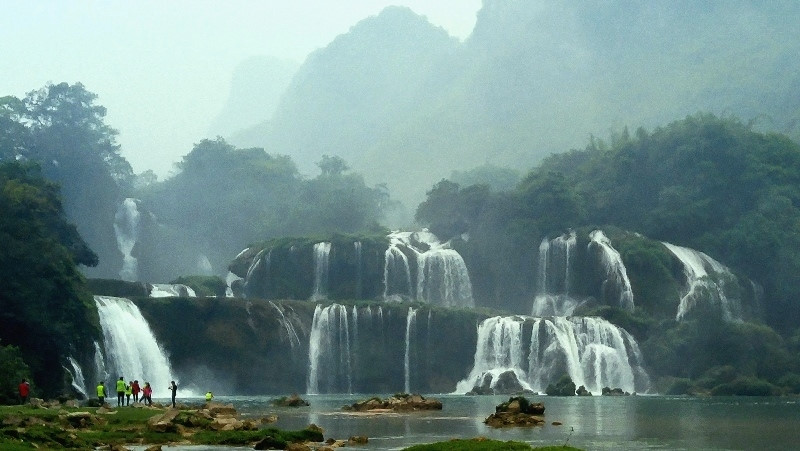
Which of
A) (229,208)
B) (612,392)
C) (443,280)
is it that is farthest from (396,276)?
(229,208)

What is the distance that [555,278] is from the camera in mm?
89062

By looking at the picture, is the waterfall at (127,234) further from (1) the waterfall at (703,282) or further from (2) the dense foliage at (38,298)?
(2) the dense foliage at (38,298)

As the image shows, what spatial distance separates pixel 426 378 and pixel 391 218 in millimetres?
95251

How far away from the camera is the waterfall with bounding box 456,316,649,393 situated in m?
74.6

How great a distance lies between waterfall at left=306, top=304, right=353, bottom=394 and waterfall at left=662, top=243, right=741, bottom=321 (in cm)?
2142

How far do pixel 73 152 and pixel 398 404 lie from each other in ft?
223

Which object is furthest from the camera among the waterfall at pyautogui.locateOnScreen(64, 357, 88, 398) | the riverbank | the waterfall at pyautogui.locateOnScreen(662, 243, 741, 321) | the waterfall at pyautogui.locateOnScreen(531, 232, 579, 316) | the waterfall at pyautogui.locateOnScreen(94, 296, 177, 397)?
the waterfall at pyautogui.locateOnScreen(531, 232, 579, 316)

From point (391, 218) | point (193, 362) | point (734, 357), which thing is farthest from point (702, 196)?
point (391, 218)

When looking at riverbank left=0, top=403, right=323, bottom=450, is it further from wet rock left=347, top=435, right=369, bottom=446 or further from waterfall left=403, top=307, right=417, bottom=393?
waterfall left=403, top=307, right=417, bottom=393

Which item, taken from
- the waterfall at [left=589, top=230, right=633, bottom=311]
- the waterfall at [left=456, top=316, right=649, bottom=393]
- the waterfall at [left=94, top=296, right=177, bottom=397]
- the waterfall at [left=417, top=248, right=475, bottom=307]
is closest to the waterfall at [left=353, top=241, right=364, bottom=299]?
the waterfall at [left=417, top=248, right=475, bottom=307]

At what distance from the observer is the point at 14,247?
182 feet

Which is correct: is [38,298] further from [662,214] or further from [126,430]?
[662,214]

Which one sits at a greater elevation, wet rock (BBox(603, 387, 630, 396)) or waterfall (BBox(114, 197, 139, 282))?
waterfall (BBox(114, 197, 139, 282))

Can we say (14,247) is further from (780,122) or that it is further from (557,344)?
(780,122)
